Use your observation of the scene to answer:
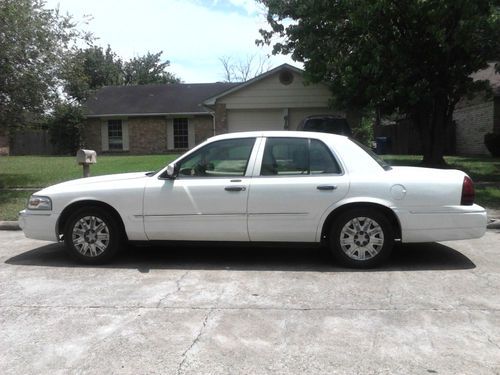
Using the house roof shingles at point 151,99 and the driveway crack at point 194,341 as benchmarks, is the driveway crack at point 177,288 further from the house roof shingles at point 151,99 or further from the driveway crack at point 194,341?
the house roof shingles at point 151,99

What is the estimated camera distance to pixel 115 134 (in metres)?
30.7

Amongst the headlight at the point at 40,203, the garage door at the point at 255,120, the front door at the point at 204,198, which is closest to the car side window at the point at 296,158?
the front door at the point at 204,198

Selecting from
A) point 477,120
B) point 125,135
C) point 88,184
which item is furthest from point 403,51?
point 125,135

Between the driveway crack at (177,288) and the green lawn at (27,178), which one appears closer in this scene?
the driveway crack at (177,288)

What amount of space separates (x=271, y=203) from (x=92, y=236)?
2.20m

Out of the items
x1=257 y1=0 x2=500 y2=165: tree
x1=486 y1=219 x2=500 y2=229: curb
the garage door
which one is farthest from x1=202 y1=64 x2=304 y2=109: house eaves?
x1=486 y1=219 x2=500 y2=229: curb

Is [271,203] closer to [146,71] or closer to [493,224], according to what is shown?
[493,224]

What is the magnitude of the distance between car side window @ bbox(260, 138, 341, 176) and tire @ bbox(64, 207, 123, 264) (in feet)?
6.32

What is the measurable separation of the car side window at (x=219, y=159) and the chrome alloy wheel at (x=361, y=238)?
141cm

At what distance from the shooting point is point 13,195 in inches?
469

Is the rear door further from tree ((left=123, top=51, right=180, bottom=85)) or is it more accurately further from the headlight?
tree ((left=123, top=51, right=180, bottom=85))

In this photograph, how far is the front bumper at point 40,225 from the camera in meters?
6.54

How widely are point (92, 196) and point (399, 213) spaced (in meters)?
3.57

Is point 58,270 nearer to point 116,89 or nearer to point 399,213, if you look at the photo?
point 399,213
